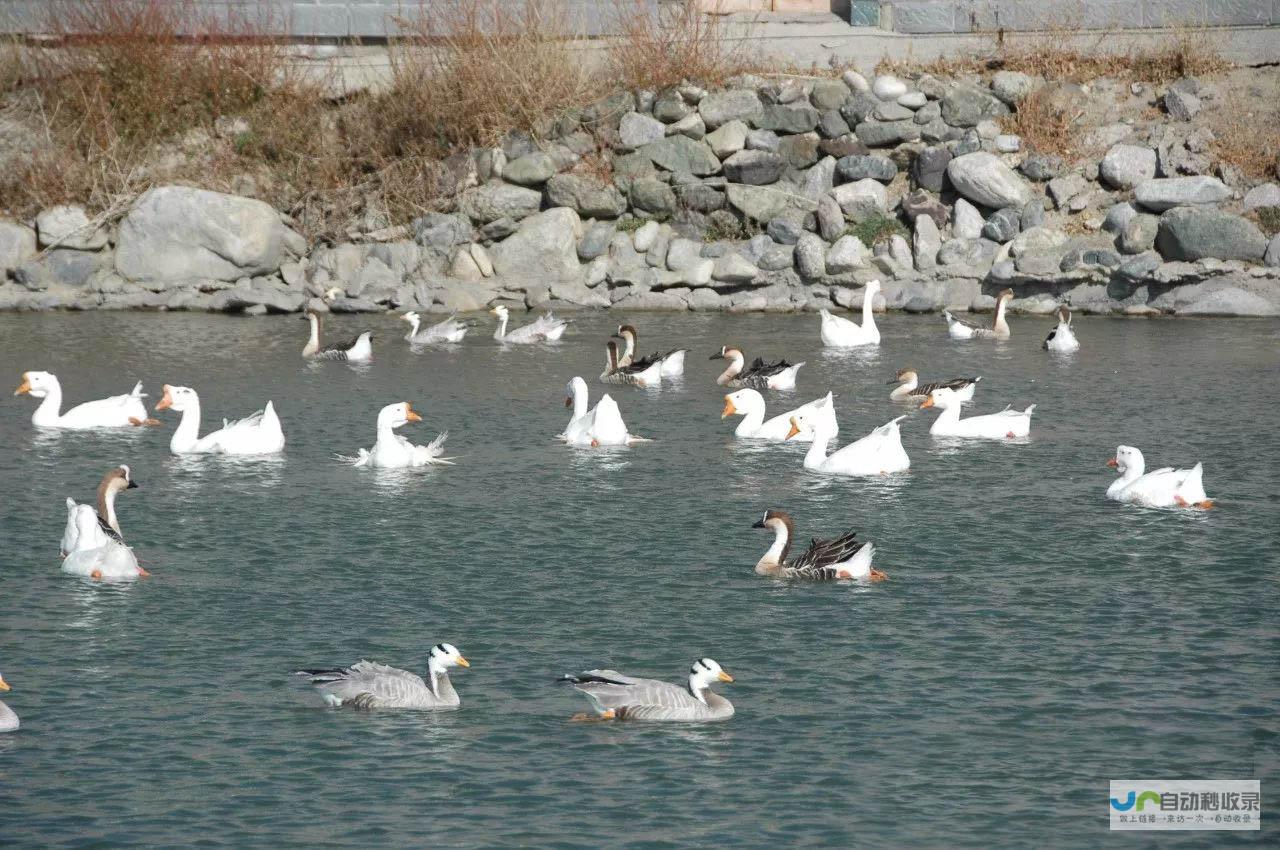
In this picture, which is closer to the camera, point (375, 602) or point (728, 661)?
point (728, 661)

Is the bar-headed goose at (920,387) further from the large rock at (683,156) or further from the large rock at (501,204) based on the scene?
the large rock at (501,204)

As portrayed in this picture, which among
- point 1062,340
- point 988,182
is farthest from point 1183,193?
point 1062,340

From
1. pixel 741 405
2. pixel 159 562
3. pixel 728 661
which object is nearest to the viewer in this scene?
pixel 728 661

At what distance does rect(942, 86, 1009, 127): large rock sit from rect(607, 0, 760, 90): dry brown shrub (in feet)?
14.1

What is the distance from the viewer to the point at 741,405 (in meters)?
19.6

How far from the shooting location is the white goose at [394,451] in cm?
1766

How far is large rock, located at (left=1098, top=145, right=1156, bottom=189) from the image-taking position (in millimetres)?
32438

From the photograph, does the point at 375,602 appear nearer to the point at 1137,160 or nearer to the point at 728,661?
the point at 728,661

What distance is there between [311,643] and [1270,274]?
74.0 ft

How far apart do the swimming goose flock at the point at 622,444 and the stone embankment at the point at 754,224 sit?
2373 mm

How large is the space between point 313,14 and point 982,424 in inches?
927

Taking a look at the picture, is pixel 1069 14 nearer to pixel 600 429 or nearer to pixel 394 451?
pixel 600 429

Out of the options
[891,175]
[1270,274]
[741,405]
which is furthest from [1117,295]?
[741,405]

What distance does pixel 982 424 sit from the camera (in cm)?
1908
